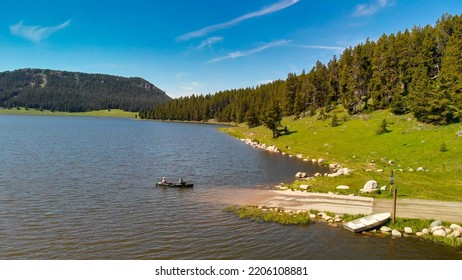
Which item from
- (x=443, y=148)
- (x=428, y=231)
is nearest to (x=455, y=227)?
(x=428, y=231)

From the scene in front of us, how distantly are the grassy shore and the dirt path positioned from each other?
8.30 ft

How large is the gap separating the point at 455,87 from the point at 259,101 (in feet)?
391

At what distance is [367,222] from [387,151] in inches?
1620

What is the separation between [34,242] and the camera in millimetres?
26875

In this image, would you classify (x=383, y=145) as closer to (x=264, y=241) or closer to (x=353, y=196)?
(x=353, y=196)

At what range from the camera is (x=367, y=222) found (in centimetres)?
3077

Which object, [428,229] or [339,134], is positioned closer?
[428,229]

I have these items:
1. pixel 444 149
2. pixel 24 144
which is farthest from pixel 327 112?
pixel 24 144

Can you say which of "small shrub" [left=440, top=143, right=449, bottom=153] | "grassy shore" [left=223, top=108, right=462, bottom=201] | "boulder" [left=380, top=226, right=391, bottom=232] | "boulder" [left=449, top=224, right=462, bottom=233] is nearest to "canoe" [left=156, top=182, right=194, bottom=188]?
"grassy shore" [left=223, top=108, right=462, bottom=201]

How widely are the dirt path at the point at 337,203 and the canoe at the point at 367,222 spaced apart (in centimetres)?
249

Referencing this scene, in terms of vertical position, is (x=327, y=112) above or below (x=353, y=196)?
above

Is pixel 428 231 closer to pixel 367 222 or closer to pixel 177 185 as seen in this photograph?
pixel 367 222

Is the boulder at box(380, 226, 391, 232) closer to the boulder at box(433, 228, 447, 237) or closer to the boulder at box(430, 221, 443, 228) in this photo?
the boulder at box(433, 228, 447, 237)

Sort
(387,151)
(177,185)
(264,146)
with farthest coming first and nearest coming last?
(264,146), (387,151), (177,185)
